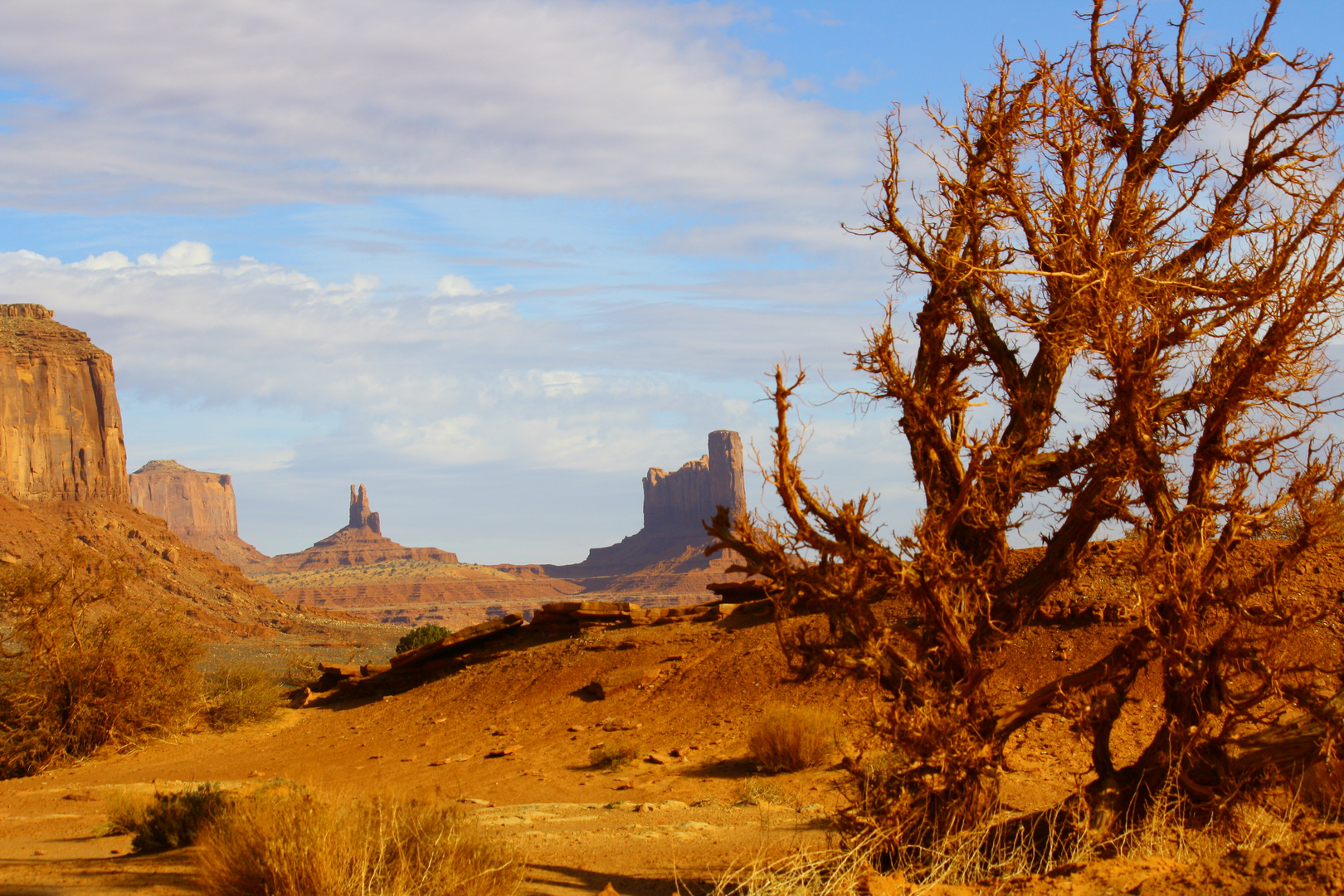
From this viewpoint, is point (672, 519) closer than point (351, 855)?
No

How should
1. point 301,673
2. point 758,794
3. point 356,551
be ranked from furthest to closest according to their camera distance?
point 356,551, point 301,673, point 758,794

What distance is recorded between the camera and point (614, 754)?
50.4ft

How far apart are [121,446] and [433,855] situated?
11276cm

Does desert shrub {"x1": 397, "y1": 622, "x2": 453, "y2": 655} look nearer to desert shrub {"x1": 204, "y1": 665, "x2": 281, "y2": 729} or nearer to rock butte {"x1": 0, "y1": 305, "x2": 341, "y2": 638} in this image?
desert shrub {"x1": 204, "y1": 665, "x2": 281, "y2": 729}

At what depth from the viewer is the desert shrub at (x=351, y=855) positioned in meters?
6.33

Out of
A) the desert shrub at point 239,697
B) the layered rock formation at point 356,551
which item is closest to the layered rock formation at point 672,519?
the layered rock formation at point 356,551

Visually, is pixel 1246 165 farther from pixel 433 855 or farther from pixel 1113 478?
pixel 433 855

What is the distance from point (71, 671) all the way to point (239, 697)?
3.73m

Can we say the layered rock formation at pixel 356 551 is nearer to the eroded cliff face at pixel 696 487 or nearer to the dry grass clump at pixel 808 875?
the eroded cliff face at pixel 696 487

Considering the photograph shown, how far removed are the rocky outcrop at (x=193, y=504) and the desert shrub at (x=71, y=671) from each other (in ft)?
572

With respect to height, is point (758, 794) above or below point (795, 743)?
below

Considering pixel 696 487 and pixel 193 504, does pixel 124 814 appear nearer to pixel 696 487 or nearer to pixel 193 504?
pixel 696 487

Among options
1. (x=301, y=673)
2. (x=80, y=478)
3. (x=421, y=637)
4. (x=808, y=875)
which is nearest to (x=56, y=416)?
(x=80, y=478)

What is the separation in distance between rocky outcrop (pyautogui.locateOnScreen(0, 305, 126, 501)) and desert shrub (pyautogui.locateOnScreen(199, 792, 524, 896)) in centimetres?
10204
